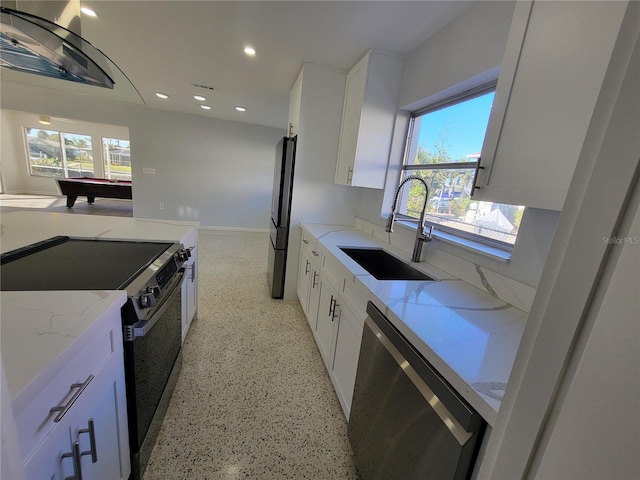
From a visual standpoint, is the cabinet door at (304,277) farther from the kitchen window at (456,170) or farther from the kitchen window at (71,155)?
the kitchen window at (71,155)

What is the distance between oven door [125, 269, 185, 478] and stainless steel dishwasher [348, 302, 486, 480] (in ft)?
3.14

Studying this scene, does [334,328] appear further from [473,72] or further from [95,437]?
[473,72]

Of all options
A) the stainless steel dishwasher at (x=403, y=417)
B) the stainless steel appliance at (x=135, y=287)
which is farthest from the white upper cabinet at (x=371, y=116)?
the stainless steel appliance at (x=135, y=287)

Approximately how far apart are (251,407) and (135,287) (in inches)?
41.9

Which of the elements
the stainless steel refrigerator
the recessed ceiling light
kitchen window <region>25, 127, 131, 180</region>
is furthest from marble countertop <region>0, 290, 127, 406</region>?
kitchen window <region>25, 127, 131, 180</region>

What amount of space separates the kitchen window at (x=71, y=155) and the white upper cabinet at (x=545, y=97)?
10261 mm

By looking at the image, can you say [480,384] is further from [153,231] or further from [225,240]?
[225,240]

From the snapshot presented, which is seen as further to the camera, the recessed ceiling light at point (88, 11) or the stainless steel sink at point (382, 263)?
the recessed ceiling light at point (88, 11)

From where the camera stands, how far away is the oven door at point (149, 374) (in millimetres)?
1042

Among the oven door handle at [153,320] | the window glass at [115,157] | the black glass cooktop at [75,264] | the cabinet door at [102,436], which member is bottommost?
the cabinet door at [102,436]

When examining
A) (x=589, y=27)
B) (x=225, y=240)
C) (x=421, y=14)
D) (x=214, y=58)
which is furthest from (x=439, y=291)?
(x=225, y=240)

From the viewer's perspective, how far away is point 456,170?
1813 millimetres

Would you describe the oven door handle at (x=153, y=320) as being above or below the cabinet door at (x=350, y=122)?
below

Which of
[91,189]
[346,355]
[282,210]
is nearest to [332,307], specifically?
[346,355]
